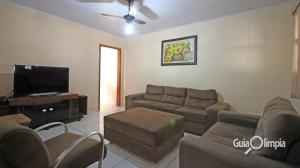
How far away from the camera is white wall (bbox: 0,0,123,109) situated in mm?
2904

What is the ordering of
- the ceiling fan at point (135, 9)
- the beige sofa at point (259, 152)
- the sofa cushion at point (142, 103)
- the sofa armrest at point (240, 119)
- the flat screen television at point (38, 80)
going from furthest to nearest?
the sofa cushion at point (142, 103) → the flat screen television at point (38, 80) → the ceiling fan at point (135, 9) → the sofa armrest at point (240, 119) → the beige sofa at point (259, 152)

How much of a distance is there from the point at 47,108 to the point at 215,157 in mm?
3238

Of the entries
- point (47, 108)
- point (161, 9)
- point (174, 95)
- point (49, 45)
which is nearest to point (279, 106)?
point (174, 95)

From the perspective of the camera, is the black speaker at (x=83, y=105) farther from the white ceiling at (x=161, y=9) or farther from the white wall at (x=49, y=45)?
the white ceiling at (x=161, y=9)

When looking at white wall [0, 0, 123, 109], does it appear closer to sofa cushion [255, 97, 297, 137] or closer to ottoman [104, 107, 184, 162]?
ottoman [104, 107, 184, 162]

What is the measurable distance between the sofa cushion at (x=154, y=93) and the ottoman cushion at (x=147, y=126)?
1.57 m

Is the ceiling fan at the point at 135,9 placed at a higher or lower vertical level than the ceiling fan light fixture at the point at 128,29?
lower

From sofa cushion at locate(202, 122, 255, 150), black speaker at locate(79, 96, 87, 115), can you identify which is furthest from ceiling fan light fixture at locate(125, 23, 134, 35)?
sofa cushion at locate(202, 122, 255, 150)

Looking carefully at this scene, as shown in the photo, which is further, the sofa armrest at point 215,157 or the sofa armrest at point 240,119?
the sofa armrest at point 240,119

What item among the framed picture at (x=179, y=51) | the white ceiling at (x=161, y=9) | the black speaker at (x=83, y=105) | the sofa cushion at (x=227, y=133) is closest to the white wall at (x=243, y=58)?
the framed picture at (x=179, y=51)

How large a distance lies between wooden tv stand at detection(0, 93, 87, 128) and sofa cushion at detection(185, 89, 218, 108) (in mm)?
2738

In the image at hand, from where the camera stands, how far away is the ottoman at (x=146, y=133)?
1.90m

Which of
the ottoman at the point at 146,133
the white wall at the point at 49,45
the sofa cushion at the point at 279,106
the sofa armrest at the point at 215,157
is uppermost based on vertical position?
the white wall at the point at 49,45

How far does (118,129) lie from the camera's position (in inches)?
88.0
